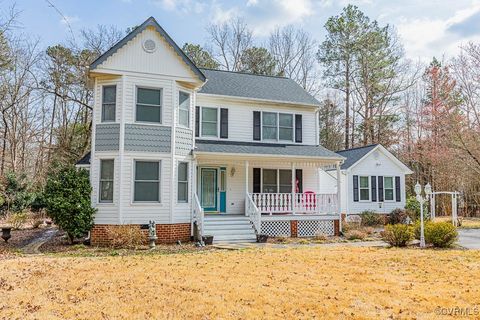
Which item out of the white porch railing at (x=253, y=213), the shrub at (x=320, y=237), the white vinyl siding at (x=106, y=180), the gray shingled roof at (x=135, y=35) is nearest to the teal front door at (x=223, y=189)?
the white porch railing at (x=253, y=213)

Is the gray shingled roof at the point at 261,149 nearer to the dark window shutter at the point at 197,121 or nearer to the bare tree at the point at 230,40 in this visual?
the dark window shutter at the point at 197,121

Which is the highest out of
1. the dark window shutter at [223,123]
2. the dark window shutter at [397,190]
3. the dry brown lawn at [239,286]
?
the dark window shutter at [223,123]

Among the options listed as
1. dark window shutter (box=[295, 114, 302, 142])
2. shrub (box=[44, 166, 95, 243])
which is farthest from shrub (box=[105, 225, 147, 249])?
dark window shutter (box=[295, 114, 302, 142])

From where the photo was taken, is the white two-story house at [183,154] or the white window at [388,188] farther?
the white window at [388,188]

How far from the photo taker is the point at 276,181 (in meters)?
18.4

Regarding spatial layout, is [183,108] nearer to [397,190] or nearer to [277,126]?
[277,126]

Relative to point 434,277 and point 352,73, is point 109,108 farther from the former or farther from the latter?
point 352,73

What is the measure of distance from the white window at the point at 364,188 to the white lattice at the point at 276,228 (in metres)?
7.57

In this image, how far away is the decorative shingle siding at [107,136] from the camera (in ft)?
45.2

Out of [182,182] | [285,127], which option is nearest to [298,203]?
[285,127]

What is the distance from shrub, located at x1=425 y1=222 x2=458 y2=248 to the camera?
1270 cm

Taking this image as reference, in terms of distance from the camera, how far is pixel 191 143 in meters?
15.3

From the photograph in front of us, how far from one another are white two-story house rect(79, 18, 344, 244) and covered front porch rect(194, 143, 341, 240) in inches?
1.8

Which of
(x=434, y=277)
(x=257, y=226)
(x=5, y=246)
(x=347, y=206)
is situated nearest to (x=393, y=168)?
(x=347, y=206)
